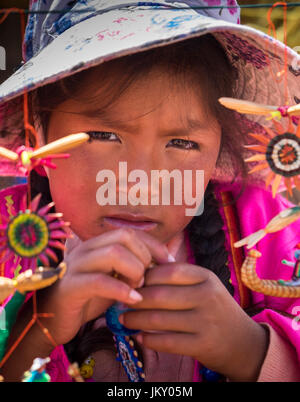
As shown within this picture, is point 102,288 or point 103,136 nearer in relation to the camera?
point 102,288

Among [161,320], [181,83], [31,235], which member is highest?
[181,83]

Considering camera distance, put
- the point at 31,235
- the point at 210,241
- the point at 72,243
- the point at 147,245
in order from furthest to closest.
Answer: the point at 210,241, the point at 72,243, the point at 147,245, the point at 31,235

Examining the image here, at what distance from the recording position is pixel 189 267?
61 cm

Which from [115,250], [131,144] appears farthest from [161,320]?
[131,144]

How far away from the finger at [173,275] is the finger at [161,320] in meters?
0.04

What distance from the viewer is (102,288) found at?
1.82ft

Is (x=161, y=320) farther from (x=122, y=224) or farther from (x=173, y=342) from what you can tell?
(x=122, y=224)

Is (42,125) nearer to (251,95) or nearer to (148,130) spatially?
(148,130)

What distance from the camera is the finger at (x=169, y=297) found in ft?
1.95

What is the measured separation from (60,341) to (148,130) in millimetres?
292

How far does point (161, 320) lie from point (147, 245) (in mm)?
91

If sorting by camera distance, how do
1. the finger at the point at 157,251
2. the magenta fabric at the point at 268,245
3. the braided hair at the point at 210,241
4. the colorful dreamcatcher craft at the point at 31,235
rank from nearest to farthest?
the colorful dreamcatcher craft at the point at 31,235 < the finger at the point at 157,251 < the magenta fabric at the point at 268,245 < the braided hair at the point at 210,241

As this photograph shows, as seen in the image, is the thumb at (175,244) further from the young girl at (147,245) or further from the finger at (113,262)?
the finger at (113,262)

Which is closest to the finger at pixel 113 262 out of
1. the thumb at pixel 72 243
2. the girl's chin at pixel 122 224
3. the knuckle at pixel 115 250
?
the knuckle at pixel 115 250
